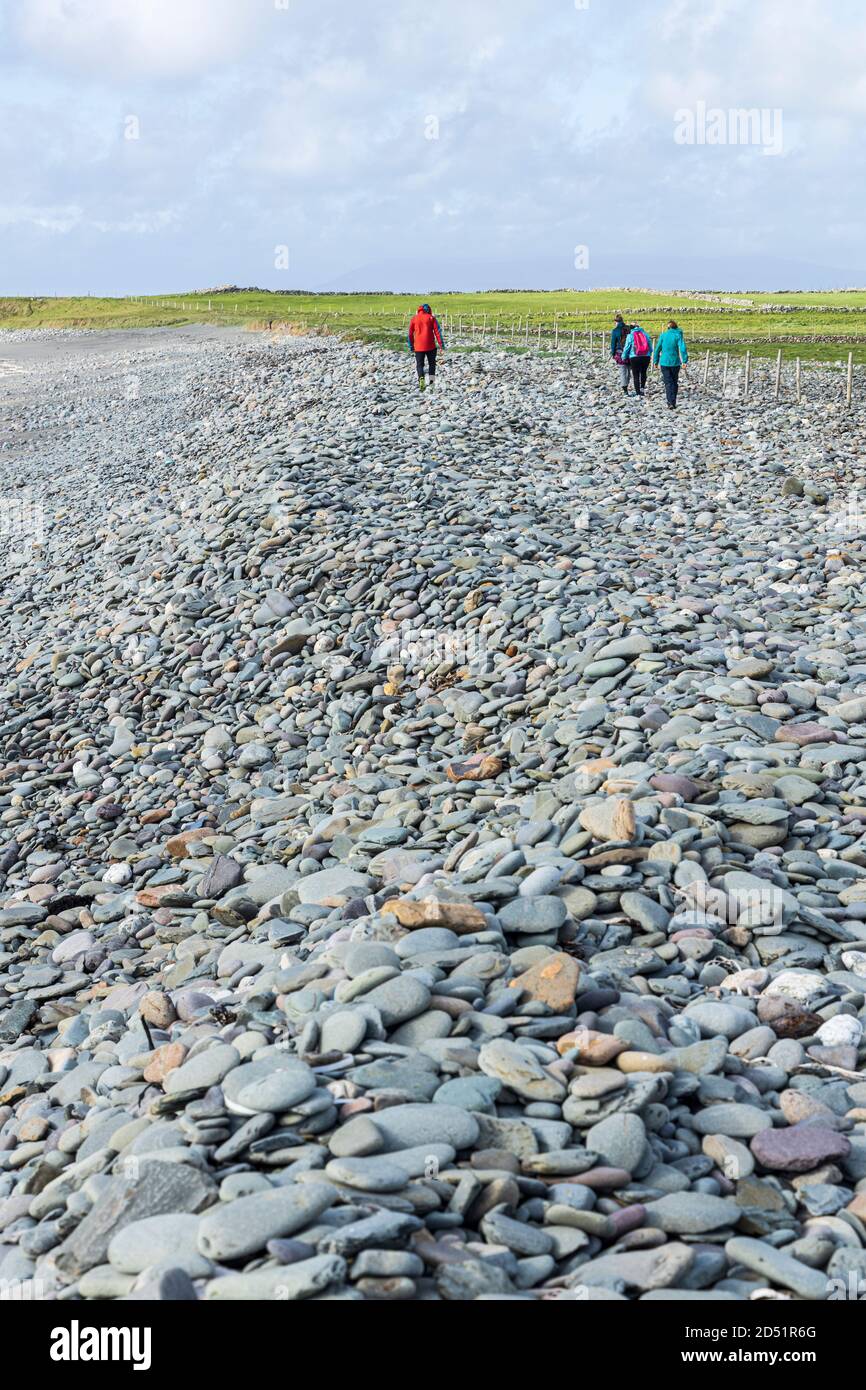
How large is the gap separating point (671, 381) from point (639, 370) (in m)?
2.62

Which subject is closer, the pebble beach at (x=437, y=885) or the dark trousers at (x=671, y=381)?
the pebble beach at (x=437, y=885)

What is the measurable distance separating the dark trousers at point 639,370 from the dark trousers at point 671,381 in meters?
1.76

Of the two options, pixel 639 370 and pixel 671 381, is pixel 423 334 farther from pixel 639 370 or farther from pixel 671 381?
pixel 639 370

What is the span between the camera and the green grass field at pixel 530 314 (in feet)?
187

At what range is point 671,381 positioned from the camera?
3134cm

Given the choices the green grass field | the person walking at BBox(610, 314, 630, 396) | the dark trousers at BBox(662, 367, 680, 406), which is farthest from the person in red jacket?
the green grass field

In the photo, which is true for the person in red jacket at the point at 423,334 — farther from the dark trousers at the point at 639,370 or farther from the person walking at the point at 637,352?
the dark trousers at the point at 639,370

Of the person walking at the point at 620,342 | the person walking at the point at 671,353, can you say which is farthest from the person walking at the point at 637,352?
the person walking at the point at 671,353

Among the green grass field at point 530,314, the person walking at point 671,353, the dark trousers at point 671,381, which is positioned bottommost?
the dark trousers at point 671,381

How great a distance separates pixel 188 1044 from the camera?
6.68 m

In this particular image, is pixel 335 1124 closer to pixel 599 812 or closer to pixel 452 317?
pixel 599 812

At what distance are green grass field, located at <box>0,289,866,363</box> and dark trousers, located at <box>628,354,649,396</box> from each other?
50.9 ft

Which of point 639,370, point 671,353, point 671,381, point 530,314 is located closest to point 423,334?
point 671,353
